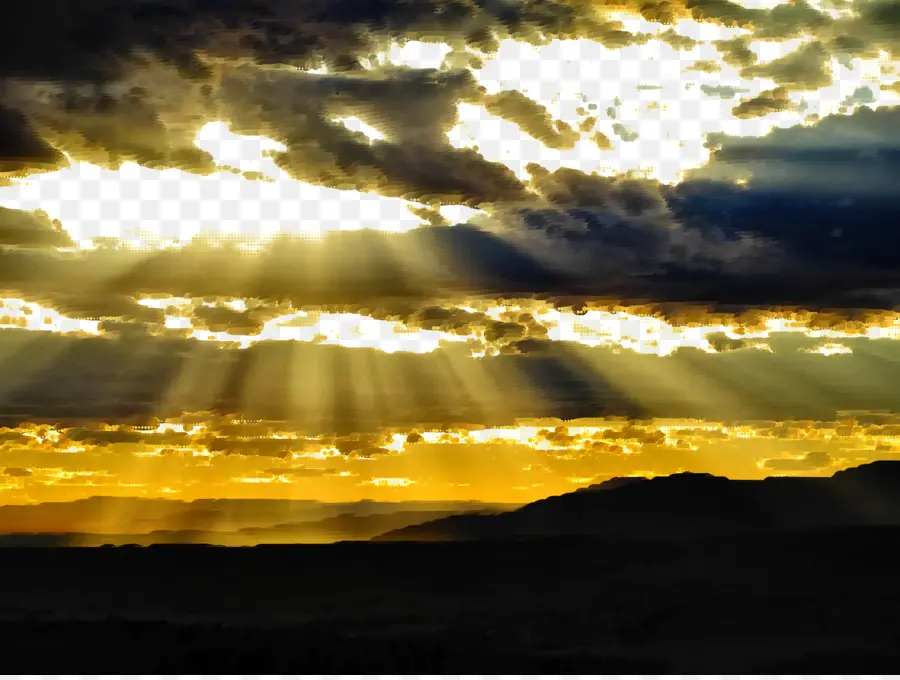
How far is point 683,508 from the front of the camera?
146 metres

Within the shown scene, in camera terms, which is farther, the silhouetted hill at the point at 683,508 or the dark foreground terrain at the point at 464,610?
the silhouetted hill at the point at 683,508

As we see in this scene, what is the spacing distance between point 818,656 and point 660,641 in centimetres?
586

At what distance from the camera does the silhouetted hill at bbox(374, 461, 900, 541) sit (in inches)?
4203

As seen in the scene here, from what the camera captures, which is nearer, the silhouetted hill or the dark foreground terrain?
the dark foreground terrain

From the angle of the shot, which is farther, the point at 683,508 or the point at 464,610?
the point at 683,508

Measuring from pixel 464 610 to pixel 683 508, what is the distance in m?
109

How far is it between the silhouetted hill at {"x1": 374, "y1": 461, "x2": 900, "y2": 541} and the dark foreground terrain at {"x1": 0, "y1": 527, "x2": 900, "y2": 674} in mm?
31162

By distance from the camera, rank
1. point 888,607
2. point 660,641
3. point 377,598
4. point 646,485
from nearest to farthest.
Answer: point 660,641
point 888,607
point 377,598
point 646,485

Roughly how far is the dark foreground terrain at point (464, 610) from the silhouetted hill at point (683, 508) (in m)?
31.2

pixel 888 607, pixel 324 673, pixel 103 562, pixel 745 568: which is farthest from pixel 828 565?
pixel 103 562

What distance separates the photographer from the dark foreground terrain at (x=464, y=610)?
103 feet

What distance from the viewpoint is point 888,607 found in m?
40.4

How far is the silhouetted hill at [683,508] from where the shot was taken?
10675 centimetres

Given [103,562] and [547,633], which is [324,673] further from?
[103,562]
